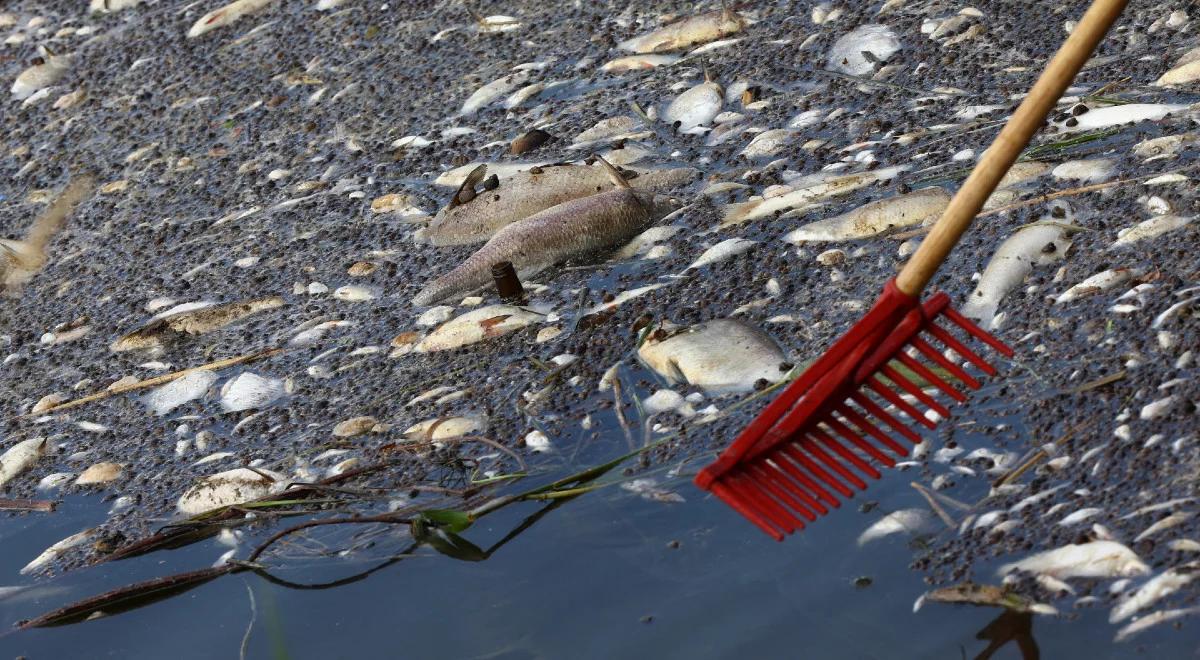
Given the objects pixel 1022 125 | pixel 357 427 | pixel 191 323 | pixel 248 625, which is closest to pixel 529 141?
pixel 191 323

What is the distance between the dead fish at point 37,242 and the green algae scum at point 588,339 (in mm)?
18

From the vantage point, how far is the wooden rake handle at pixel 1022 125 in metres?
2.06

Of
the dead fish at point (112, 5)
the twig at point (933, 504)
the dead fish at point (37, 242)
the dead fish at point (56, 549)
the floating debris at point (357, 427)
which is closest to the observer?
the twig at point (933, 504)

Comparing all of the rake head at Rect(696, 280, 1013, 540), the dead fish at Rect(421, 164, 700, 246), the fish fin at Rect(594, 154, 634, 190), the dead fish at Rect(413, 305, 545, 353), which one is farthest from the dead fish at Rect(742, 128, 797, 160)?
the rake head at Rect(696, 280, 1013, 540)

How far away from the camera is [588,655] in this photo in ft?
7.69

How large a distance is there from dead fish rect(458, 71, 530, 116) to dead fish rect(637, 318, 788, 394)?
1.79 m

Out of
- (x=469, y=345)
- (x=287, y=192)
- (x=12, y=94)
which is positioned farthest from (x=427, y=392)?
(x=12, y=94)

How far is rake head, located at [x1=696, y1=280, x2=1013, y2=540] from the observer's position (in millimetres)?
2344

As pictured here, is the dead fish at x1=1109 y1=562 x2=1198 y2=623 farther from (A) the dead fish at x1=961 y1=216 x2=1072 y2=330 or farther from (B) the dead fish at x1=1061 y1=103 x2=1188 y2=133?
(B) the dead fish at x1=1061 y1=103 x2=1188 y2=133

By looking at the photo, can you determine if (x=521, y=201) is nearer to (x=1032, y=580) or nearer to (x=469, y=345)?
(x=469, y=345)

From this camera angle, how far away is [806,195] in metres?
3.62

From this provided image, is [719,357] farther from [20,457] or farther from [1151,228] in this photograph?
[20,457]

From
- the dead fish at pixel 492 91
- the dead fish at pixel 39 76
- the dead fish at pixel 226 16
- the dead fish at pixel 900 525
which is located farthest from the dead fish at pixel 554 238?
the dead fish at pixel 39 76

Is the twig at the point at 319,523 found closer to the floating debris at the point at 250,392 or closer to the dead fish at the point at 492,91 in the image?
the floating debris at the point at 250,392
